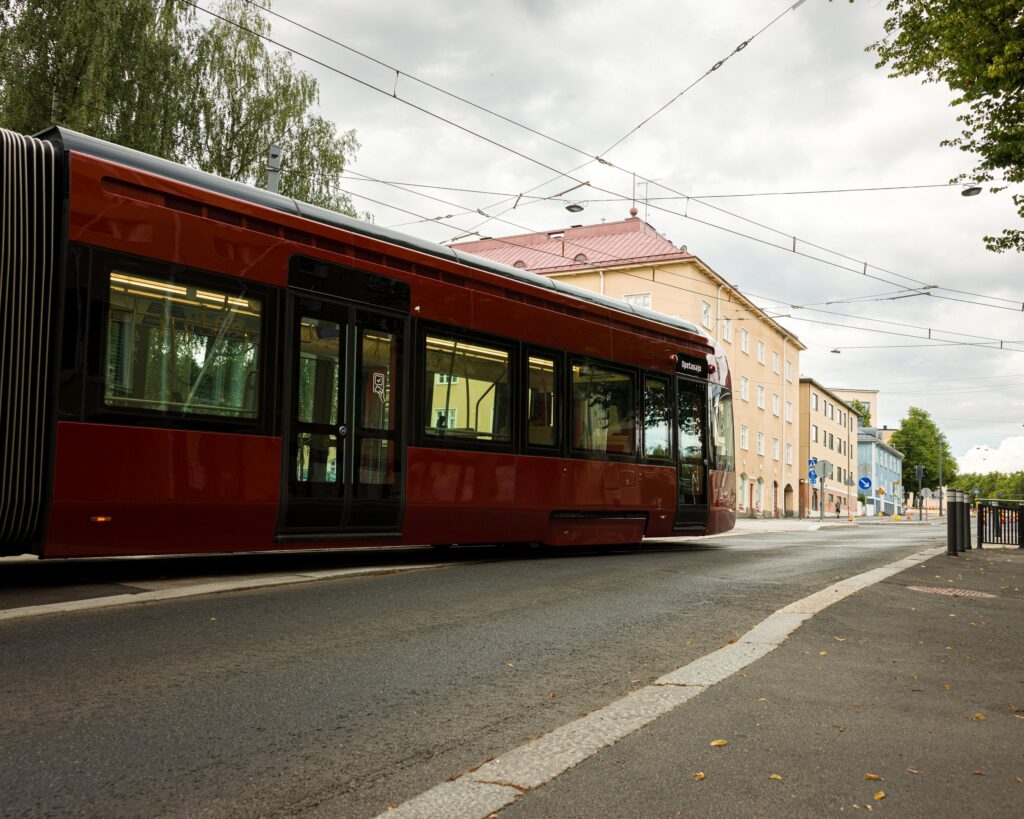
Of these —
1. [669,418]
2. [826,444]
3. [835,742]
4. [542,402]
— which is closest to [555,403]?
[542,402]

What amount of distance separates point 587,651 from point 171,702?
245cm

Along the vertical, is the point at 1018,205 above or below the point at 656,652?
above

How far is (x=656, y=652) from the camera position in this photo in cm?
559

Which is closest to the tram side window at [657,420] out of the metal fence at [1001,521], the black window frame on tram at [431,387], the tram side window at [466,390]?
the black window frame on tram at [431,387]

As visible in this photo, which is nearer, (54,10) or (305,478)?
(305,478)

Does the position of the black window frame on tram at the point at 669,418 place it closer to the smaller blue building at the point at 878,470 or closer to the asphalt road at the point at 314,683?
the asphalt road at the point at 314,683

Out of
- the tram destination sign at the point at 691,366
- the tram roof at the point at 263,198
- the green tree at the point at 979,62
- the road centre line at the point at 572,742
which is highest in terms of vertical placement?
the green tree at the point at 979,62

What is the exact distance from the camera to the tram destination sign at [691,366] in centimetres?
1414

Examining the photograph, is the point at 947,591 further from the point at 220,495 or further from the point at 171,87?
the point at 171,87

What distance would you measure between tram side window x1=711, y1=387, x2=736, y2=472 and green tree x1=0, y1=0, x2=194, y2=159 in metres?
17.3

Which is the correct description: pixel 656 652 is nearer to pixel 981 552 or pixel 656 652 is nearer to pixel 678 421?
pixel 678 421

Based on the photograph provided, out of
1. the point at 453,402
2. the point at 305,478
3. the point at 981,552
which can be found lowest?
the point at 981,552

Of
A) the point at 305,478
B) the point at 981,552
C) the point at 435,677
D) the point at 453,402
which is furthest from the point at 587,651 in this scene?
the point at 981,552

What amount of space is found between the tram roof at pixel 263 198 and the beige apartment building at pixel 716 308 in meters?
28.0
